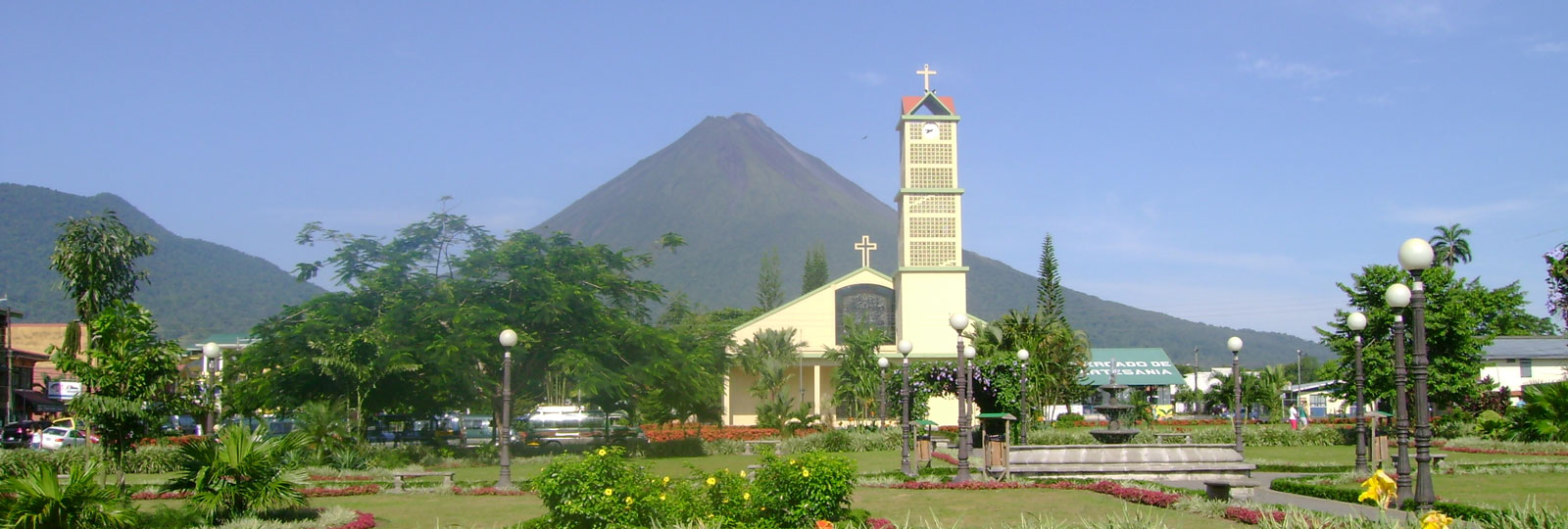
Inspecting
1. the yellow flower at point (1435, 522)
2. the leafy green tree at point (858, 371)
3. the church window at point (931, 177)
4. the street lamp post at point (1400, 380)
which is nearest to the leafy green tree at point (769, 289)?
the church window at point (931, 177)

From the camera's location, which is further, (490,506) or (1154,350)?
(1154,350)

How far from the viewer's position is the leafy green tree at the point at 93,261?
34.9 metres

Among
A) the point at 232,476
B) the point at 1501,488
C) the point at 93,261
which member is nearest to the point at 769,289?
the point at 93,261

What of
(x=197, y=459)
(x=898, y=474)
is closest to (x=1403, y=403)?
(x=898, y=474)

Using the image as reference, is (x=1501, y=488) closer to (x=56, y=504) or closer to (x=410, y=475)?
(x=410, y=475)

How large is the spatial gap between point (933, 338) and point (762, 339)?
713 centimetres

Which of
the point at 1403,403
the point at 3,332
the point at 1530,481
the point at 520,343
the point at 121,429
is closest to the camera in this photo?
the point at 1403,403

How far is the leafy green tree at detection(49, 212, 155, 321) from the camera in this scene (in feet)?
115

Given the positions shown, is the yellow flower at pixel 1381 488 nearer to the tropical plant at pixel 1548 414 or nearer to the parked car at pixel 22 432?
the tropical plant at pixel 1548 414

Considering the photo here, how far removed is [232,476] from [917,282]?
38.1 meters

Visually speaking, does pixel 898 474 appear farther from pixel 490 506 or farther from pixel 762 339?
pixel 762 339

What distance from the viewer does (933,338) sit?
49188mm

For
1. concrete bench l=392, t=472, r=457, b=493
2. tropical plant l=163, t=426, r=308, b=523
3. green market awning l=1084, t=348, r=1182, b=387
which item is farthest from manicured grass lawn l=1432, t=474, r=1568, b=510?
green market awning l=1084, t=348, r=1182, b=387

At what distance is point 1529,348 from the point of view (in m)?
53.1
